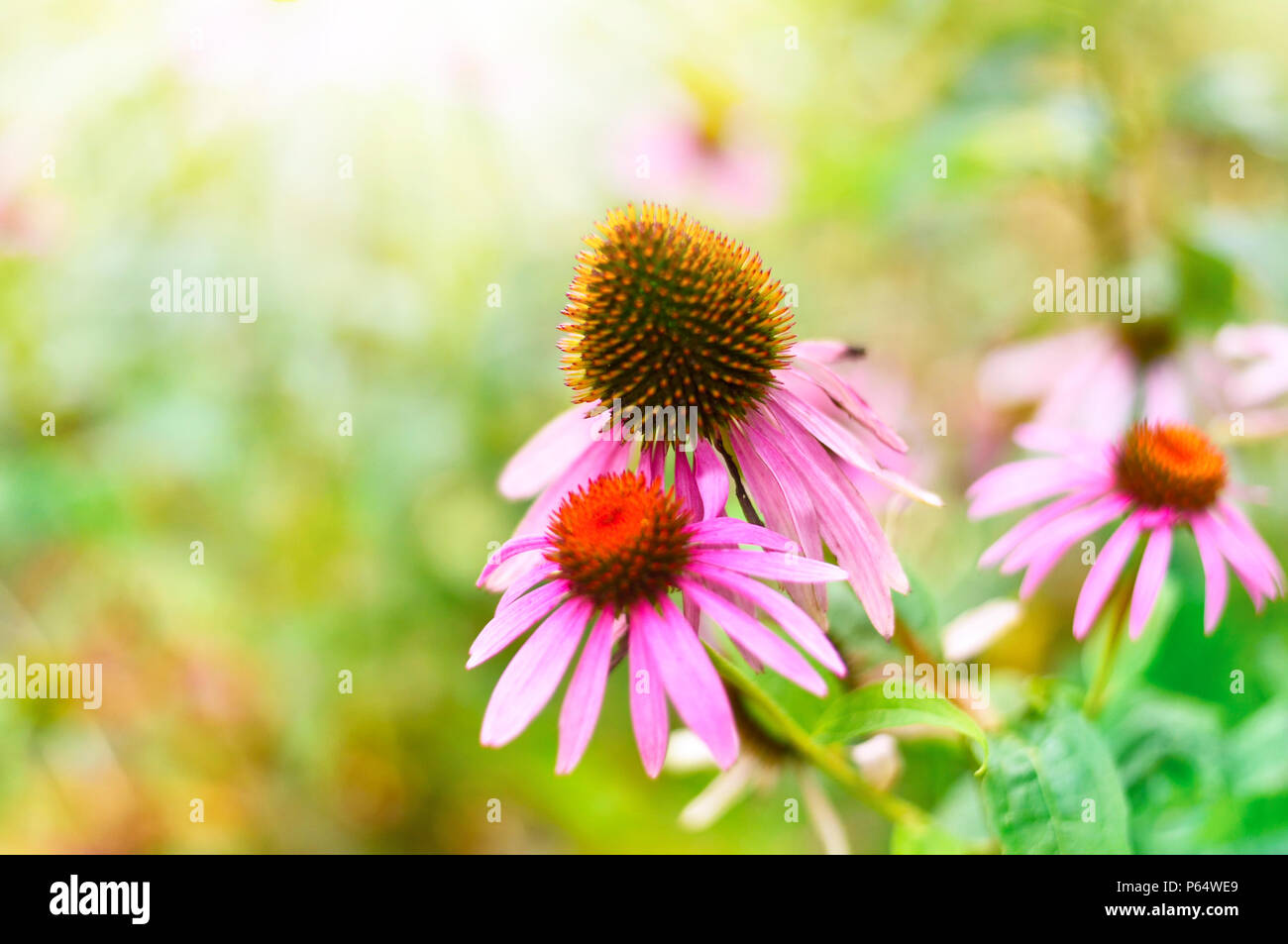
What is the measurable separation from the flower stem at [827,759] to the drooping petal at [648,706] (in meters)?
0.04

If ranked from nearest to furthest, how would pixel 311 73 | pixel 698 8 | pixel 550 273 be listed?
pixel 311 73 → pixel 550 273 → pixel 698 8

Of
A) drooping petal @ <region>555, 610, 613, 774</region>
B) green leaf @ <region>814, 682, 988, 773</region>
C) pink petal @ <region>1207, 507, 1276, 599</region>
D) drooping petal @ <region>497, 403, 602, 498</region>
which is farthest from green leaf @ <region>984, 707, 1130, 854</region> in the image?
drooping petal @ <region>497, 403, 602, 498</region>

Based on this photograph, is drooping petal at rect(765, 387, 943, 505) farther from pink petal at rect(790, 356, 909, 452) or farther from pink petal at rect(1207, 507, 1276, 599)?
pink petal at rect(1207, 507, 1276, 599)

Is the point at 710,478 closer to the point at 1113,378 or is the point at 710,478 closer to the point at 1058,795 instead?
the point at 1058,795

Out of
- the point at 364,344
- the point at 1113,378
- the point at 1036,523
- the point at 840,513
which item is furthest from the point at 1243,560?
the point at 364,344

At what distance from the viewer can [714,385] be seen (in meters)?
0.65

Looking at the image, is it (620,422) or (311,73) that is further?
(311,73)

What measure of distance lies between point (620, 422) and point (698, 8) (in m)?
1.60

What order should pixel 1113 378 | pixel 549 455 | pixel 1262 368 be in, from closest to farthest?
pixel 549 455
pixel 1262 368
pixel 1113 378

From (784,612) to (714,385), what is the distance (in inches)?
7.7

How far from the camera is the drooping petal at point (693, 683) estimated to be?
1.57ft
